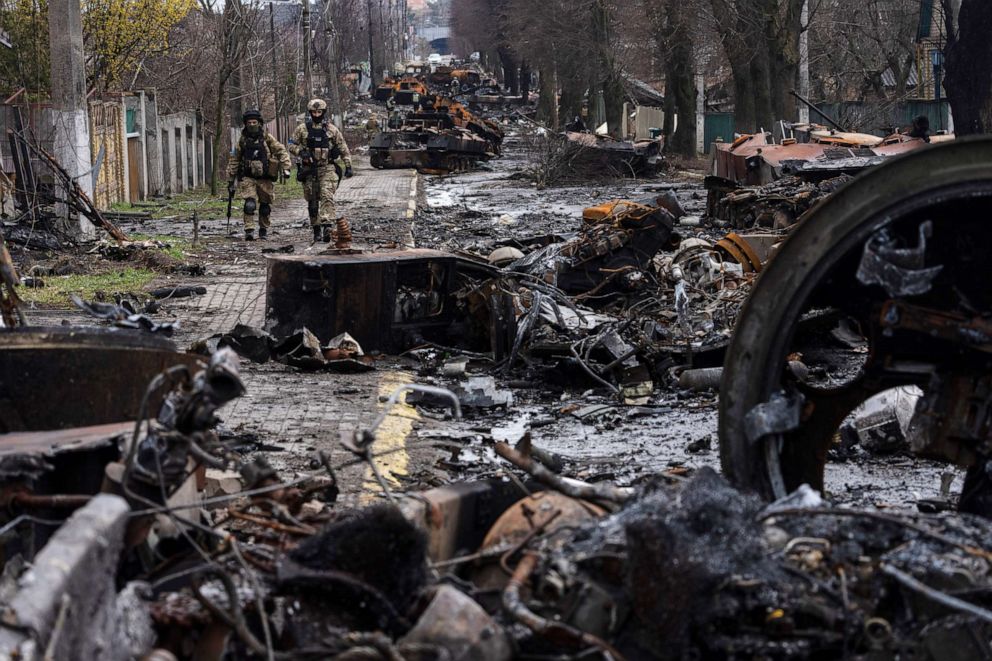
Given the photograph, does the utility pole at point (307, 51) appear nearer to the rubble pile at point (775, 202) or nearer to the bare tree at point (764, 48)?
the bare tree at point (764, 48)

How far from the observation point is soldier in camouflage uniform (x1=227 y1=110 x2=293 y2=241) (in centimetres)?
2045

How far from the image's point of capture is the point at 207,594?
3.87m

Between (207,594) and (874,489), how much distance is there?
4383 mm

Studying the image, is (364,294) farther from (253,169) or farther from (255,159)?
(255,159)

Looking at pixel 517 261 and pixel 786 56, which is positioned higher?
pixel 786 56

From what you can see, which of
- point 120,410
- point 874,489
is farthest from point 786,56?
point 120,410

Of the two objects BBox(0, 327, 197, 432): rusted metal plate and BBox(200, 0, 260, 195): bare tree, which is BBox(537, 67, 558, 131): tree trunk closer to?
BBox(200, 0, 260, 195): bare tree

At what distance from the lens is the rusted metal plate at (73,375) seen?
534 centimetres

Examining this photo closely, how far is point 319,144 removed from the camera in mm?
20469

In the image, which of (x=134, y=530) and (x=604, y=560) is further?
(x=134, y=530)

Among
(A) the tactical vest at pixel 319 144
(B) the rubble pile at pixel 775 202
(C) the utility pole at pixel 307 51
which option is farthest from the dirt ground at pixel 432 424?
(C) the utility pole at pixel 307 51

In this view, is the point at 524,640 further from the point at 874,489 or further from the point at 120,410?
the point at 874,489

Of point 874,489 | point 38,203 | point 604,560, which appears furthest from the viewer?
point 38,203

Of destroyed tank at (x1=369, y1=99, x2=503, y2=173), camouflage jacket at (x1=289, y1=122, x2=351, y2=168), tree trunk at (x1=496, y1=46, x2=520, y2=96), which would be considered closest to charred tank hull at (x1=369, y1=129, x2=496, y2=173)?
destroyed tank at (x1=369, y1=99, x2=503, y2=173)
